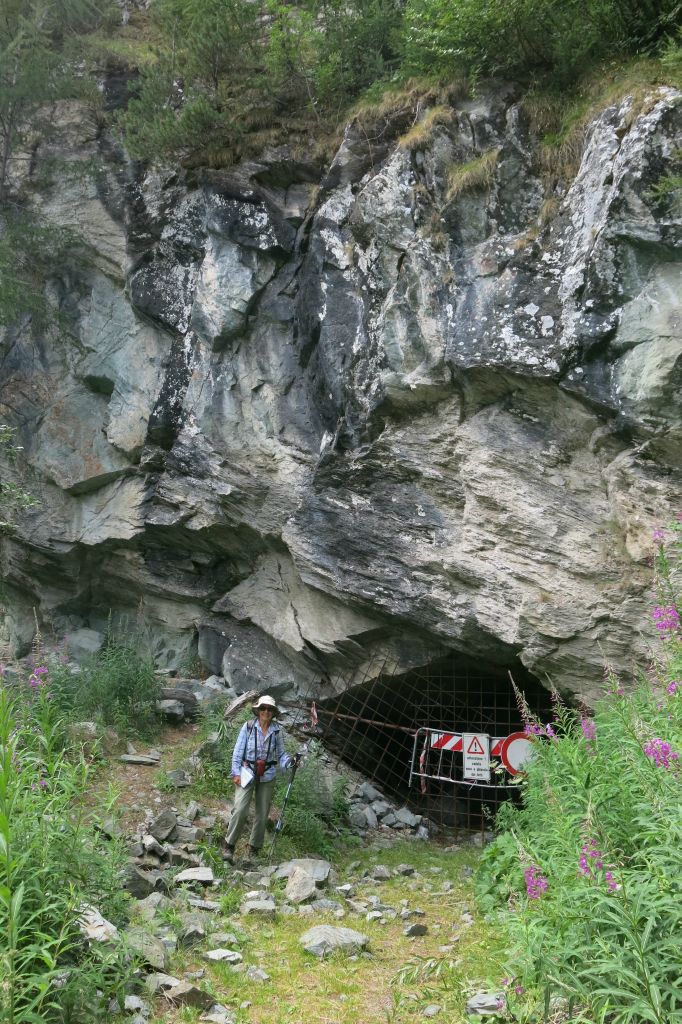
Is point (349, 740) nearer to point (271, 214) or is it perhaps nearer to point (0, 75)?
point (271, 214)

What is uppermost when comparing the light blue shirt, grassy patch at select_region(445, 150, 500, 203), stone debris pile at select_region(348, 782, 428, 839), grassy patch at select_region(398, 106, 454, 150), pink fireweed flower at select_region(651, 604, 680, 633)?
grassy patch at select_region(398, 106, 454, 150)

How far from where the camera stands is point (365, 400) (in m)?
8.17

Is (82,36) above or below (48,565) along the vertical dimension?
above

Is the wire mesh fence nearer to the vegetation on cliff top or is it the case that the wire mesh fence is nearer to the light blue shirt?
the light blue shirt

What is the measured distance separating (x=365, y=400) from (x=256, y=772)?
3804 millimetres

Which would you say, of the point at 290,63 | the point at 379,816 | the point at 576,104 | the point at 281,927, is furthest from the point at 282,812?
the point at 290,63

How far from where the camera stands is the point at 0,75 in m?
10.8

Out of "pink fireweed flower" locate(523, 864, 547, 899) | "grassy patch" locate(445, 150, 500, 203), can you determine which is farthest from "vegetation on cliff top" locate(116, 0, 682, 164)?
"pink fireweed flower" locate(523, 864, 547, 899)

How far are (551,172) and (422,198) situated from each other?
1255mm

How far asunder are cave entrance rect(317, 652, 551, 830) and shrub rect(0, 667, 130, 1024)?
5.01 metres

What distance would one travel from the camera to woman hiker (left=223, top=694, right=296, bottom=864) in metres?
6.73

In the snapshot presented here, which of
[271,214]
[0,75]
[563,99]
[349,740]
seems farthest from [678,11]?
[0,75]

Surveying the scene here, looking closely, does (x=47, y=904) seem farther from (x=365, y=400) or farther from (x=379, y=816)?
(x=365, y=400)

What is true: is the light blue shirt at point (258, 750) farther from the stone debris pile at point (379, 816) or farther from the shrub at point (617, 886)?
the shrub at point (617, 886)
